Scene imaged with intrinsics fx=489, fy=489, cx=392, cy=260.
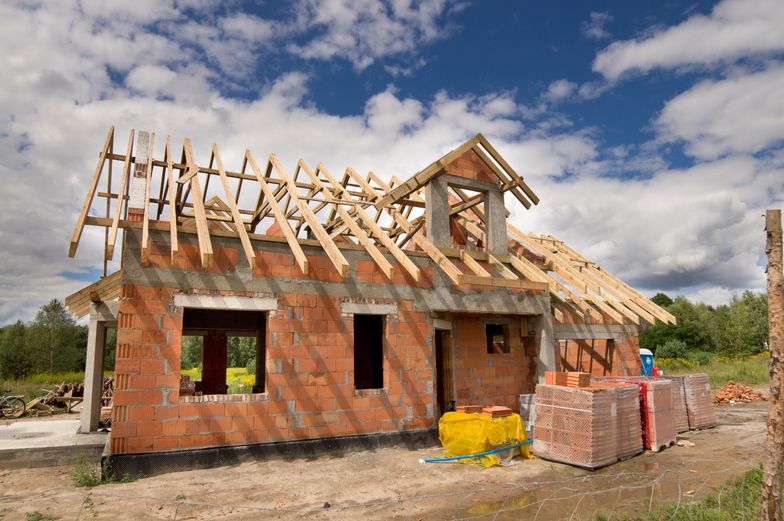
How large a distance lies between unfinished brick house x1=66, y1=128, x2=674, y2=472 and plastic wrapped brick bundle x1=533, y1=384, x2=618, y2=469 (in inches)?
94.2

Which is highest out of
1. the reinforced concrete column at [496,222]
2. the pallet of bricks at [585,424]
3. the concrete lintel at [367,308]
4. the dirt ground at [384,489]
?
the reinforced concrete column at [496,222]

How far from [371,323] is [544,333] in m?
5.41

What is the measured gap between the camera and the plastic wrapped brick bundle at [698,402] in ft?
37.9

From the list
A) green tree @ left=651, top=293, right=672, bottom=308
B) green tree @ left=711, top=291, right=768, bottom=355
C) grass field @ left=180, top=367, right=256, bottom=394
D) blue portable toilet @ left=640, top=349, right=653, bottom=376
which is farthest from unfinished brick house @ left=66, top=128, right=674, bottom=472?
green tree @ left=651, top=293, right=672, bottom=308

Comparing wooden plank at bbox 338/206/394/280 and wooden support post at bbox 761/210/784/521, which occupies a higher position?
wooden plank at bbox 338/206/394/280

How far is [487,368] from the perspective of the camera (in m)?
11.7

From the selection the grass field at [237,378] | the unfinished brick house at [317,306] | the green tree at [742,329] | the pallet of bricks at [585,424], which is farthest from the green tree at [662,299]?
the pallet of bricks at [585,424]

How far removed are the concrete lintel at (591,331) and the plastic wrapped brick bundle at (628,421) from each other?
12.5 feet

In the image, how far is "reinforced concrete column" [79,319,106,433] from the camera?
10.5 meters

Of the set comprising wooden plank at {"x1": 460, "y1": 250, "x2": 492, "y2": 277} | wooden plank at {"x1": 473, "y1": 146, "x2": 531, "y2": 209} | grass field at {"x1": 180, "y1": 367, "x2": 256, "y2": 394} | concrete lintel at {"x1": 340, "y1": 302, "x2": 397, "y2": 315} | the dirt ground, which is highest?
wooden plank at {"x1": 473, "y1": 146, "x2": 531, "y2": 209}

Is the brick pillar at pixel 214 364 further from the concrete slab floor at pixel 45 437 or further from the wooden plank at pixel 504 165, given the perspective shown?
the wooden plank at pixel 504 165

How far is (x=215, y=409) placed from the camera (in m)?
8.41

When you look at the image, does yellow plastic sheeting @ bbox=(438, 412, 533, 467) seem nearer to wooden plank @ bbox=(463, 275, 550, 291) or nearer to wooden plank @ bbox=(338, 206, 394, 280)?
wooden plank @ bbox=(463, 275, 550, 291)

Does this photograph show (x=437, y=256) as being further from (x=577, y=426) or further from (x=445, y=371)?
(x=577, y=426)
